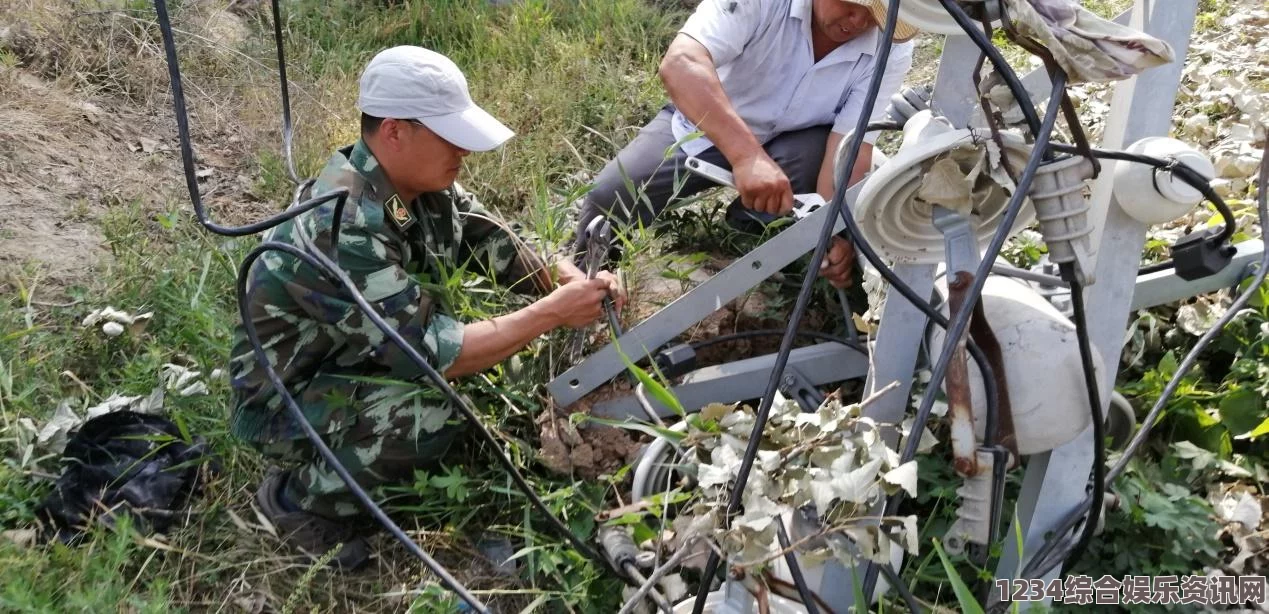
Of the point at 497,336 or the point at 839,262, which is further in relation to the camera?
the point at 839,262

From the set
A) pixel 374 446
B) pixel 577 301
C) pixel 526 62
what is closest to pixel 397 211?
pixel 577 301

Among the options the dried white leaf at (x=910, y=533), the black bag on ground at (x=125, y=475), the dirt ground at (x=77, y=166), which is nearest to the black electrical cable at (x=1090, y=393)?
the dried white leaf at (x=910, y=533)

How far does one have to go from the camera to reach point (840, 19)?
3.24m

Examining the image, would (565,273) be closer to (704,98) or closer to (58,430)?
(704,98)

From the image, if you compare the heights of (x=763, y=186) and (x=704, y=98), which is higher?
(x=704, y=98)

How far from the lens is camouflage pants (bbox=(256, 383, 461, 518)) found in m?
2.57

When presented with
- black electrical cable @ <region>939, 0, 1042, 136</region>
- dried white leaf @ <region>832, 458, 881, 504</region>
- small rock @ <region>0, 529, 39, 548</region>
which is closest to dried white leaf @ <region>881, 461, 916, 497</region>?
dried white leaf @ <region>832, 458, 881, 504</region>

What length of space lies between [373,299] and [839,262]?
1.23 m

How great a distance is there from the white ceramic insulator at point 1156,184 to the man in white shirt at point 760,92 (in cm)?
158

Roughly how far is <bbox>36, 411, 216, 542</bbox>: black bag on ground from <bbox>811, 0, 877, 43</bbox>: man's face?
94.0 inches

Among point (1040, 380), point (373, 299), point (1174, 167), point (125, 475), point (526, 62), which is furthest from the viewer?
point (526, 62)

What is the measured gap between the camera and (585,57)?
195 inches

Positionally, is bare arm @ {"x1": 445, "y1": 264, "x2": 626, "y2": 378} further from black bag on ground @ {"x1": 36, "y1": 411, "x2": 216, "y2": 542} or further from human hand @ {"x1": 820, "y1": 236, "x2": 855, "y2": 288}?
black bag on ground @ {"x1": 36, "y1": 411, "x2": 216, "y2": 542}

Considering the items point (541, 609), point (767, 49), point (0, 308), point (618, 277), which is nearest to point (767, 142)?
point (767, 49)
